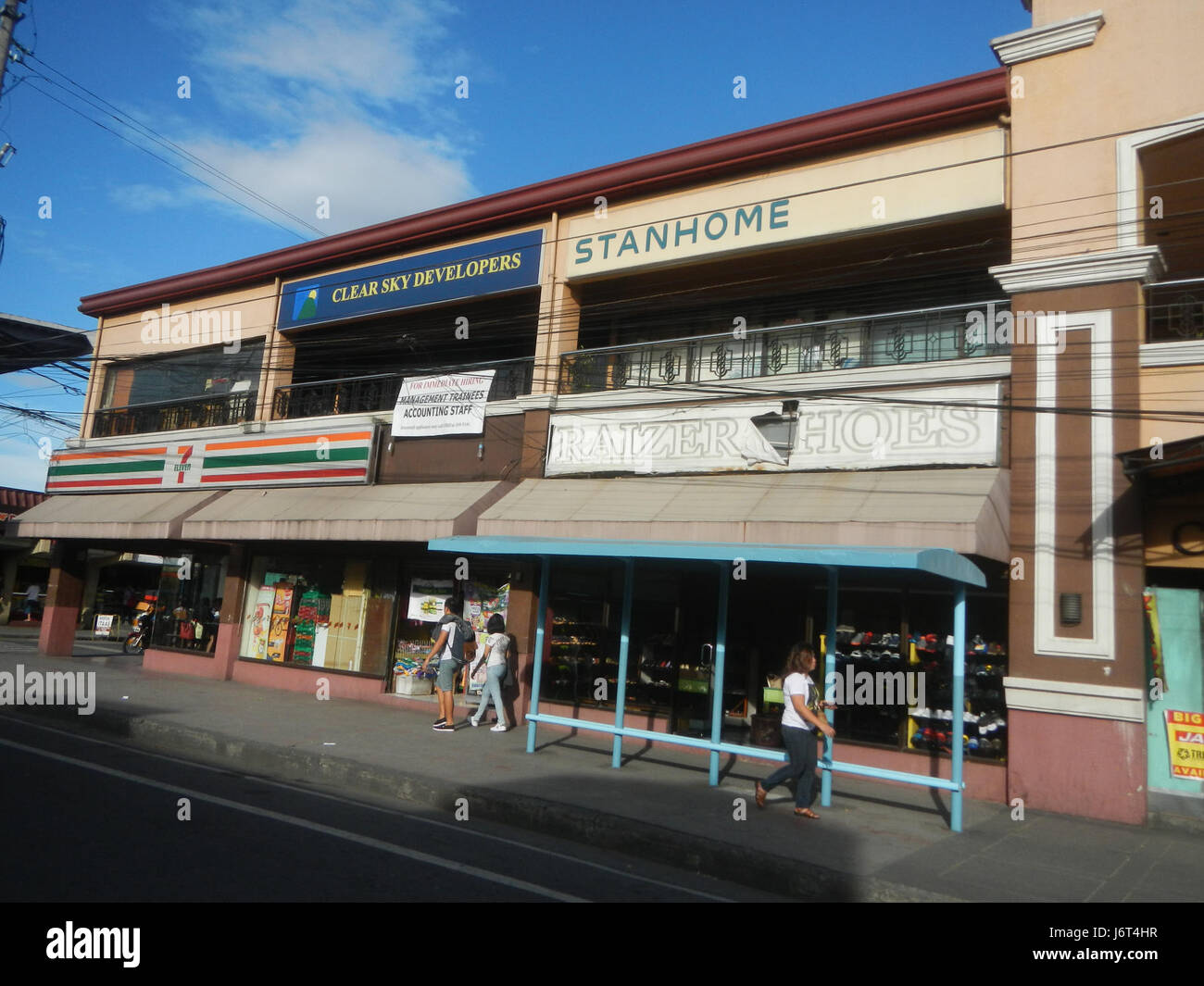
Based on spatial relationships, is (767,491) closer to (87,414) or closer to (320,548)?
(320,548)

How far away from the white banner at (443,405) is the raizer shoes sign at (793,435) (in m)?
1.60

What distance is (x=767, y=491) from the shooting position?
436 inches

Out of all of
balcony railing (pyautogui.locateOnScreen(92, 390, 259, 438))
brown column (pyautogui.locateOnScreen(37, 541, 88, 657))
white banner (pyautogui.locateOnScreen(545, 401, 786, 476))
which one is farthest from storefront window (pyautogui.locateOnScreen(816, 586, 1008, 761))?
brown column (pyautogui.locateOnScreen(37, 541, 88, 657))

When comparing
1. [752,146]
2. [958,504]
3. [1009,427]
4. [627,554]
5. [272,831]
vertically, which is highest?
[752,146]

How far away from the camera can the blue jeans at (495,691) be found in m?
12.4

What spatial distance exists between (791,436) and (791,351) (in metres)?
1.78

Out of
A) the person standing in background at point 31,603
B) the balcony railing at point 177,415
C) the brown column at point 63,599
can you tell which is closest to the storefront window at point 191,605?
the brown column at point 63,599

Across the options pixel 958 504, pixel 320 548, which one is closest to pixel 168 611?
pixel 320 548

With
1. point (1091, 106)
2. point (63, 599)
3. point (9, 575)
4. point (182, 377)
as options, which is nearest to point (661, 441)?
point (1091, 106)

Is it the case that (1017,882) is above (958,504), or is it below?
below

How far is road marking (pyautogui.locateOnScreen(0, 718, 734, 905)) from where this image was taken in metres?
6.80

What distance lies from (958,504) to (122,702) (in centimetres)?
1210

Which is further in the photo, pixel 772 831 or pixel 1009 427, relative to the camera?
pixel 1009 427

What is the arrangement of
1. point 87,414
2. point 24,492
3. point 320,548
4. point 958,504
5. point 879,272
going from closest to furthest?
point 958,504, point 879,272, point 320,548, point 87,414, point 24,492
